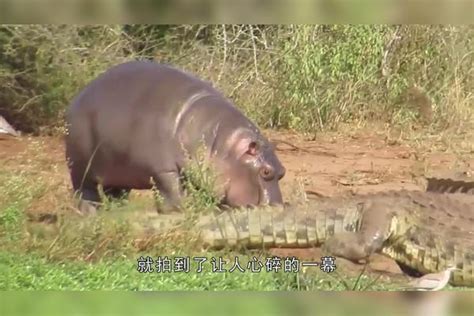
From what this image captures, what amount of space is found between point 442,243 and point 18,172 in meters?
1.80

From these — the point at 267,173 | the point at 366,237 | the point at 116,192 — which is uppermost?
the point at 267,173

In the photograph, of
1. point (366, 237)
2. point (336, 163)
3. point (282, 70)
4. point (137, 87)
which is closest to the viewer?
point (366, 237)

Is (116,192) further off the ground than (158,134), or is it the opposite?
(158,134)

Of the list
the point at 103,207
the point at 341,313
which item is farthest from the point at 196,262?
the point at 341,313

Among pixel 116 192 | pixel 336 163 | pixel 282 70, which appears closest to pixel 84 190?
pixel 116 192

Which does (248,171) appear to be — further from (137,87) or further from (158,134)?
(137,87)

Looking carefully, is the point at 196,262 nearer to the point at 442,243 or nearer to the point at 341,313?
the point at 341,313

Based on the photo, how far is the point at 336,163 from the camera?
5141mm

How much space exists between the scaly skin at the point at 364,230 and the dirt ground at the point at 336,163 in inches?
2.6

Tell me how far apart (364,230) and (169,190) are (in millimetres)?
832

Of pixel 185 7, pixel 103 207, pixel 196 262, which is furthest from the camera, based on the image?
pixel 103 207

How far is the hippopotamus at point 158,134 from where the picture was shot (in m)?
4.38

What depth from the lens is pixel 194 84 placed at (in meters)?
4.46

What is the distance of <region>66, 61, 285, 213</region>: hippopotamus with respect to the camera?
438 centimetres
